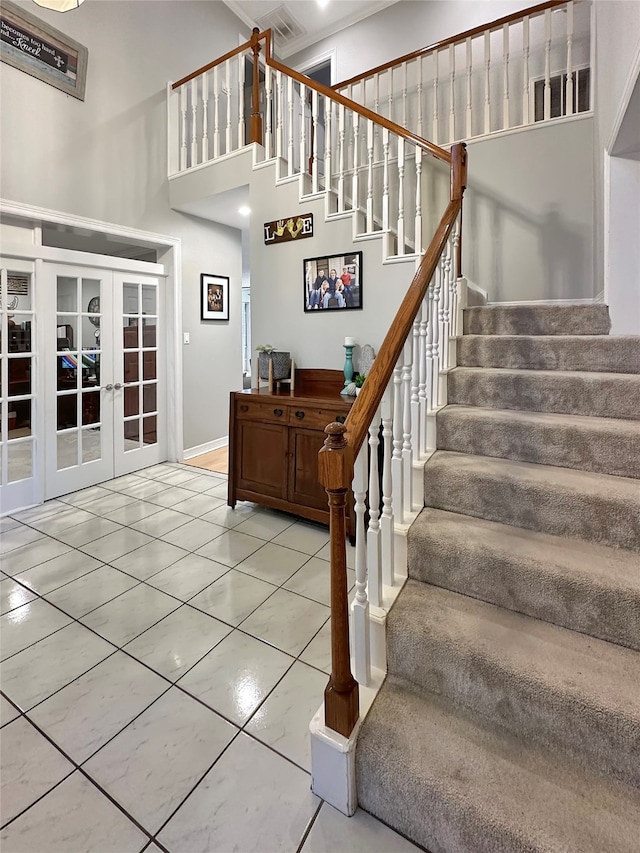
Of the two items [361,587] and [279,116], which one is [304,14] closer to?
[279,116]

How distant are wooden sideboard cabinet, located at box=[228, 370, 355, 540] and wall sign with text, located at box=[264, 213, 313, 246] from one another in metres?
1.11

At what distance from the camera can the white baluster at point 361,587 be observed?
3.94 feet

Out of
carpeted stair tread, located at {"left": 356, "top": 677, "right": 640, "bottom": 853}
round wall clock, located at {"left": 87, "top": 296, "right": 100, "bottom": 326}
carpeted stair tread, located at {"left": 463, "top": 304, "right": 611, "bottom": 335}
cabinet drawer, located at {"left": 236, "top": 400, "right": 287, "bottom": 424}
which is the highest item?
round wall clock, located at {"left": 87, "top": 296, "right": 100, "bottom": 326}

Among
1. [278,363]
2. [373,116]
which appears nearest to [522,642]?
[278,363]

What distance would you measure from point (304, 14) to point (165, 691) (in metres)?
6.70

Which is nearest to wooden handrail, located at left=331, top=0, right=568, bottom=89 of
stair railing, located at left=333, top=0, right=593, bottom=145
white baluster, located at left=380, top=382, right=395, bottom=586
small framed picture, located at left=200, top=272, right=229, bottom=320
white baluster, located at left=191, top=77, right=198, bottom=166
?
stair railing, located at left=333, top=0, right=593, bottom=145

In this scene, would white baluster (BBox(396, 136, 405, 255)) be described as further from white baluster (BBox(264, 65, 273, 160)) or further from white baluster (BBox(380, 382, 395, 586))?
white baluster (BBox(380, 382, 395, 586))

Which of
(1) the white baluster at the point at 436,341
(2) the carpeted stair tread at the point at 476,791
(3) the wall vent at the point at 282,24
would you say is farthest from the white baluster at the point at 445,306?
(3) the wall vent at the point at 282,24

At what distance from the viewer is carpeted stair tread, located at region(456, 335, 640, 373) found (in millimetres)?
2061

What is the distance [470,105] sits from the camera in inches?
140

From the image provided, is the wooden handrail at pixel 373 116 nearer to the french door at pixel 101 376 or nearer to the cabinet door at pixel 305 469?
the cabinet door at pixel 305 469

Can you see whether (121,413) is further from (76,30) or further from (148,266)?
(76,30)

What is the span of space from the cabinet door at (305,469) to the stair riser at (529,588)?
1.37m

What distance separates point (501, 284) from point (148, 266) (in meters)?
3.35
